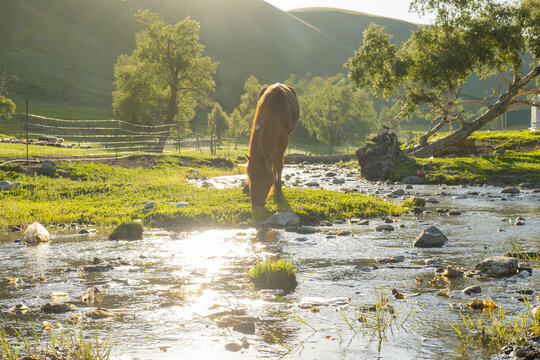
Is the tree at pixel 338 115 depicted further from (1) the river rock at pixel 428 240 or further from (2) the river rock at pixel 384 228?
(1) the river rock at pixel 428 240

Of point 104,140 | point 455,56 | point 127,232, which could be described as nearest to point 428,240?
point 127,232

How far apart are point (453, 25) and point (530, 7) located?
4.69m

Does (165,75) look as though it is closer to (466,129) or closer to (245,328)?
(466,129)

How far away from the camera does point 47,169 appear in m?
23.5

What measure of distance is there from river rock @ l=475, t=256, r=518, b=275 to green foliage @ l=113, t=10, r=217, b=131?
5328 cm

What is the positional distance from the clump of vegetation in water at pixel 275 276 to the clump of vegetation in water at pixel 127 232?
5.36m

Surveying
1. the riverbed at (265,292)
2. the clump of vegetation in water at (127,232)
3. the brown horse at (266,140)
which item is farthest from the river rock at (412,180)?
the clump of vegetation in water at (127,232)

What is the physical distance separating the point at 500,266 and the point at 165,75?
56.2 meters

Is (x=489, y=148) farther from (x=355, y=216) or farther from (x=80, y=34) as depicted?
(x=80, y=34)

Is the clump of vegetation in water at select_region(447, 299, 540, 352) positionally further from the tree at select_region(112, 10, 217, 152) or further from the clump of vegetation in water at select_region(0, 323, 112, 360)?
the tree at select_region(112, 10, 217, 152)

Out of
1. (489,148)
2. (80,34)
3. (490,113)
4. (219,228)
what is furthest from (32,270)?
(80,34)

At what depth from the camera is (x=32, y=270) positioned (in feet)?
28.9

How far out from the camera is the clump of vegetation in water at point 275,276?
24.8 ft

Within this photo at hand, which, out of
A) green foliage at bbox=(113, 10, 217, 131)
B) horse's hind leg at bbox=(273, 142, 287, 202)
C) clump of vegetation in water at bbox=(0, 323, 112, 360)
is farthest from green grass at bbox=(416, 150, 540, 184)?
green foliage at bbox=(113, 10, 217, 131)
